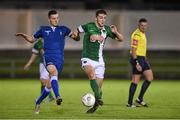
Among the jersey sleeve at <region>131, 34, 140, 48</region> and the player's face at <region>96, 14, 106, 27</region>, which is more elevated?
the player's face at <region>96, 14, 106, 27</region>

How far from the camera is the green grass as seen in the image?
14.2 meters

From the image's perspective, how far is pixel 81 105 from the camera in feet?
55.1

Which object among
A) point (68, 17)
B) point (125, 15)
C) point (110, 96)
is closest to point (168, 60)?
point (125, 15)

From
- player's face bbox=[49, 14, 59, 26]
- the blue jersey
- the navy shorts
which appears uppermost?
player's face bbox=[49, 14, 59, 26]

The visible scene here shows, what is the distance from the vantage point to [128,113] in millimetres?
14758

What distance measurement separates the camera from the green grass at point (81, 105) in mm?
14188

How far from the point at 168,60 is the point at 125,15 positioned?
3.32 m

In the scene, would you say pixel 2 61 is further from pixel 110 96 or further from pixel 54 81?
pixel 54 81

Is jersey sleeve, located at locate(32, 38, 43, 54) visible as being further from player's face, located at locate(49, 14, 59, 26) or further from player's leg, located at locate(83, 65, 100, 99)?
player's leg, located at locate(83, 65, 100, 99)

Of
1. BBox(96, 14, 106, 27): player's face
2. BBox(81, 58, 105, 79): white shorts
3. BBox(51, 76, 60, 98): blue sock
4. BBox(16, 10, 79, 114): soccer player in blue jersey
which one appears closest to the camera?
BBox(51, 76, 60, 98): blue sock

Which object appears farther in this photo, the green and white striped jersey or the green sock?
the green and white striped jersey

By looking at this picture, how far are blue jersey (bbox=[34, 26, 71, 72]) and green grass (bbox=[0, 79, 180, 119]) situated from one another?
1196 mm

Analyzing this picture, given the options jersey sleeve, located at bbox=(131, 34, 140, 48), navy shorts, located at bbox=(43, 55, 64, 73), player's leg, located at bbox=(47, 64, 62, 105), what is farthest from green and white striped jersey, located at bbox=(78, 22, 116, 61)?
jersey sleeve, located at bbox=(131, 34, 140, 48)

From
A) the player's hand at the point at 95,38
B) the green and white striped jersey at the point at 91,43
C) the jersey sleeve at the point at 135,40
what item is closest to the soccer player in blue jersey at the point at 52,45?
the green and white striped jersey at the point at 91,43
